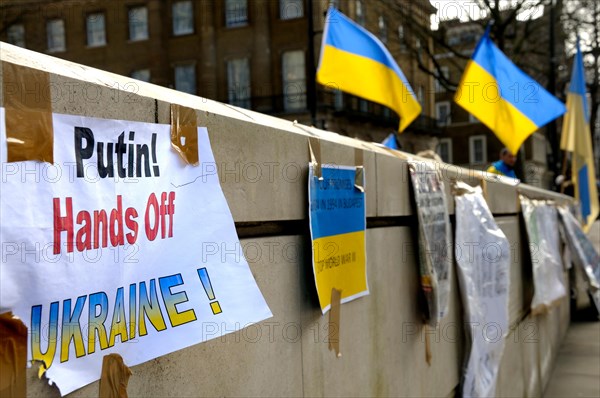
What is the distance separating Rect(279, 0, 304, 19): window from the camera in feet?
114

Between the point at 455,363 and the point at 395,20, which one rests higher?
the point at 395,20

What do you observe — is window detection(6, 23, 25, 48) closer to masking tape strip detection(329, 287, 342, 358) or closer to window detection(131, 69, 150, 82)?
window detection(131, 69, 150, 82)

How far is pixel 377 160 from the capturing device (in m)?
3.46

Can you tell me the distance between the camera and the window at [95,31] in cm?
3647

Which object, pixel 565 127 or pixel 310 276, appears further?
pixel 565 127

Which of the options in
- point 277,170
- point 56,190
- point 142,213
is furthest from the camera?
point 277,170

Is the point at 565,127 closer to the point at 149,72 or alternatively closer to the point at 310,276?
the point at 310,276

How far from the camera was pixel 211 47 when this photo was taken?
116 ft

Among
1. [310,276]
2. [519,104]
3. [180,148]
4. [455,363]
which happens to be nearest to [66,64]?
[180,148]

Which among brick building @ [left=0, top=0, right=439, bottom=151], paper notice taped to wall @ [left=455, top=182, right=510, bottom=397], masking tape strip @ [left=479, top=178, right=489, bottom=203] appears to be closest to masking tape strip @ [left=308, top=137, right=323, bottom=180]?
paper notice taped to wall @ [left=455, top=182, right=510, bottom=397]

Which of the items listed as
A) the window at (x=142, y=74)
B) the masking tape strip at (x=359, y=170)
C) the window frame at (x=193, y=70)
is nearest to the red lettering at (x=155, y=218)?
the masking tape strip at (x=359, y=170)

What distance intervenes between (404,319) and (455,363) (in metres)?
1.11

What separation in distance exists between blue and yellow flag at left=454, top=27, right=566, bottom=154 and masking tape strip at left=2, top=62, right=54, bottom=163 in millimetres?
6109

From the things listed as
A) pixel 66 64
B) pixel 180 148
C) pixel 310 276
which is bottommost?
pixel 310 276
